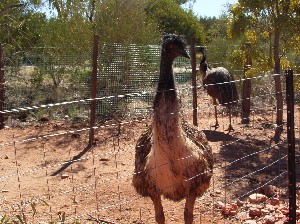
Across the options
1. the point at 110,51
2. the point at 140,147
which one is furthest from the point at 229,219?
the point at 110,51

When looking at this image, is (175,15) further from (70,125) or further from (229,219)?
(229,219)

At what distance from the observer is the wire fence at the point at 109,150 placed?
17.1 ft

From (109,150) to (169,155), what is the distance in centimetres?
463

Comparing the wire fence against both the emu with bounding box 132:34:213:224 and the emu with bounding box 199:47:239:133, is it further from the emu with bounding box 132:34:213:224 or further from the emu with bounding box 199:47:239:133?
the emu with bounding box 199:47:239:133

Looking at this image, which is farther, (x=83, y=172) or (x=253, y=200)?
(x=83, y=172)

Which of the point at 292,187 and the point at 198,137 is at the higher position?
the point at 198,137

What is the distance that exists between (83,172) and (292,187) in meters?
3.75

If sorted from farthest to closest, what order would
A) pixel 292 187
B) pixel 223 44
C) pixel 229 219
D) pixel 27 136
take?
pixel 223 44, pixel 27 136, pixel 229 219, pixel 292 187

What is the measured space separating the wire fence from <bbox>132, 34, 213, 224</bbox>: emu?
22 cm

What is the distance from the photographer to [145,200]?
567cm

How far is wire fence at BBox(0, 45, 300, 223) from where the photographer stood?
5207 millimetres

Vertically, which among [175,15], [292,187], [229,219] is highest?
[175,15]

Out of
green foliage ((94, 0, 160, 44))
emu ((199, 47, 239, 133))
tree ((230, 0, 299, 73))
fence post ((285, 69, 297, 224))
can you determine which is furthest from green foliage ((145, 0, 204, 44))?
fence post ((285, 69, 297, 224))

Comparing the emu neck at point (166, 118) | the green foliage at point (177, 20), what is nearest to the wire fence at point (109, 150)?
the emu neck at point (166, 118)
